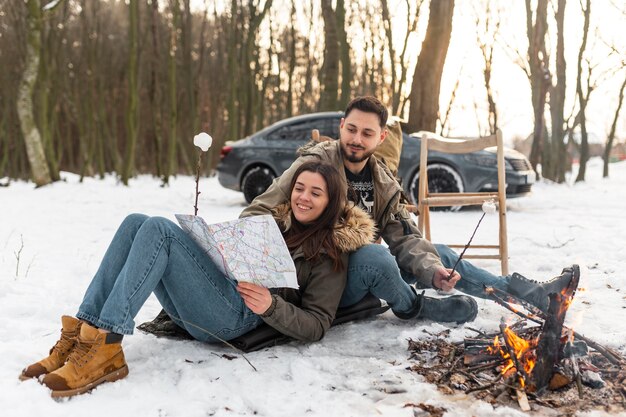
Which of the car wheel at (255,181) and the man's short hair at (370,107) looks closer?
the man's short hair at (370,107)

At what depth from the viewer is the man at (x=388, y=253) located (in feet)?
9.53

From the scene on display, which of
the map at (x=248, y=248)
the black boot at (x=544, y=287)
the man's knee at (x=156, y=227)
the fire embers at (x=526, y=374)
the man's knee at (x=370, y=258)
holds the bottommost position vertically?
the fire embers at (x=526, y=374)

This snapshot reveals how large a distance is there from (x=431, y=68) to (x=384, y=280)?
7070mm

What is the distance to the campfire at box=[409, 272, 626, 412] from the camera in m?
2.22

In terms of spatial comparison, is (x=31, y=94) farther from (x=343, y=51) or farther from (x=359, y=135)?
(x=359, y=135)

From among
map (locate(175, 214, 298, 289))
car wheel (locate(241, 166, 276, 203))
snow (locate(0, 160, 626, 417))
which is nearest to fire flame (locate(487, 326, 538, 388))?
snow (locate(0, 160, 626, 417))

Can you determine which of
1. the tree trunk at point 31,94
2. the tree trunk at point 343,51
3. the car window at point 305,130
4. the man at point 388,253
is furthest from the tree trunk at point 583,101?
the man at point 388,253

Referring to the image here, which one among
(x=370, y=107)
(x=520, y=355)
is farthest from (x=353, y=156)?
(x=520, y=355)

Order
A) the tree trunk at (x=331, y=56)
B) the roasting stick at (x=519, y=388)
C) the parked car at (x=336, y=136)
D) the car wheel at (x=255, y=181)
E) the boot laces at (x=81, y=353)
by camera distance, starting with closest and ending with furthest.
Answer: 1. the roasting stick at (x=519, y=388)
2. the boot laces at (x=81, y=353)
3. the parked car at (x=336, y=136)
4. the car wheel at (x=255, y=181)
5. the tree trunk at (x=331, y=56)

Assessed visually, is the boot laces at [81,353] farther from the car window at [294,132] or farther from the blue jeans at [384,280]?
the car window at [294,132]

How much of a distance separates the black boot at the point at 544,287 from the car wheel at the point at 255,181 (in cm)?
700

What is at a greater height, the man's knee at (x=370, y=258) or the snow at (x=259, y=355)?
the man's knee at (x=370, y=258)

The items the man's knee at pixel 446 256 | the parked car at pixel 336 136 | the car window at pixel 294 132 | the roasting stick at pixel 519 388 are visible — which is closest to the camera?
the roasting stick at pixel 519 388

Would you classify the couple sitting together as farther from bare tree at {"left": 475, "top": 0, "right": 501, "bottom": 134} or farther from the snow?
bare tree at {"left": 475, "top": 0, "right": 501, "bottom": 134}
